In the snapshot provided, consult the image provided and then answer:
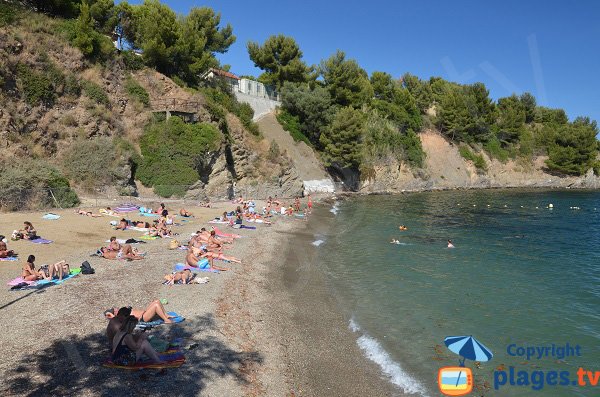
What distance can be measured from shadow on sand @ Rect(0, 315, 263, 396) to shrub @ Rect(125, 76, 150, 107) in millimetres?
29641

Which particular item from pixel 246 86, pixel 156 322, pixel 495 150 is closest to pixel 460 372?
pixel 156 322

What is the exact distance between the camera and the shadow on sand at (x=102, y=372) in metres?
6.92

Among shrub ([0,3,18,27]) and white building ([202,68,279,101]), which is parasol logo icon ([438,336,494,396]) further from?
white building ([202,68,279,101])

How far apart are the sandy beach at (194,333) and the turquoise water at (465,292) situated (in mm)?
1099

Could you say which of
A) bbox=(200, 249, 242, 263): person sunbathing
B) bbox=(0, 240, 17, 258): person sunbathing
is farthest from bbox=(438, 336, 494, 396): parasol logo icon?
bbox=(0, 240, 17, 258): person sunbathing

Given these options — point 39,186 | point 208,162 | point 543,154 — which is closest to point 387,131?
point 208,162

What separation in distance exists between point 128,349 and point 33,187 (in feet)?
63.4

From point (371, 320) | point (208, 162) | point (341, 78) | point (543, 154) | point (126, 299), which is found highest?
point (341, 78)

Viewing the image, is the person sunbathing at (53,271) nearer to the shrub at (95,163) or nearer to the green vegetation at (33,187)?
the green vegetation at (33,187)

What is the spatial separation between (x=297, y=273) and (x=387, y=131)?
49.5m

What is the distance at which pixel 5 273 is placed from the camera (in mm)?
12875

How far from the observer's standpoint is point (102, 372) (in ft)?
24.6

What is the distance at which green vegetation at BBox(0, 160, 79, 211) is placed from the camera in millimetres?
21953

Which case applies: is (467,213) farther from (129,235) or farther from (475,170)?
(475,170)
